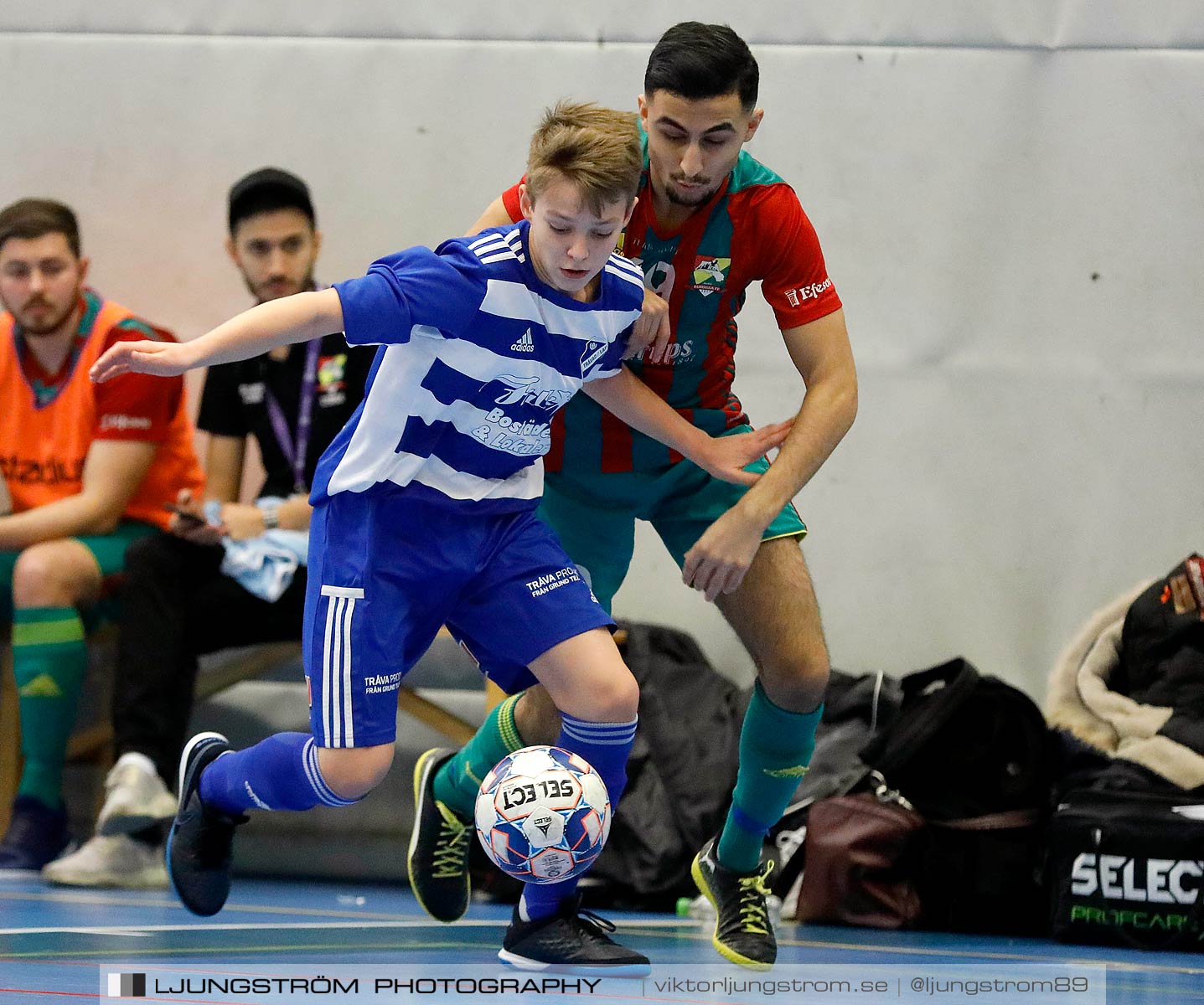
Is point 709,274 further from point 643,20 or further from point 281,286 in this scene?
point 643,20

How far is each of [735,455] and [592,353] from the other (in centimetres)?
42

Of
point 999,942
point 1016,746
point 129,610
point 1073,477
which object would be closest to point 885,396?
point 1073,477

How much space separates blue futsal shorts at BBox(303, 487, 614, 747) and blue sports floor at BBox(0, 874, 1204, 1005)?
0.53 metres

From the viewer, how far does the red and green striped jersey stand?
3.39 meters

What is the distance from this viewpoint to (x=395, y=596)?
3.11 metres

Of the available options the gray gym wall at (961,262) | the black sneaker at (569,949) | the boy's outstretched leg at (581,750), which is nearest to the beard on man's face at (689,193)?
the boy's outstretched leg at (581,750)

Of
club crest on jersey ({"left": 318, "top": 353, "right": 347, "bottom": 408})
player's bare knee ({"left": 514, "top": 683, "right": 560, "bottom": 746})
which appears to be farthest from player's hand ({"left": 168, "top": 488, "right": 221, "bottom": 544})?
player's bare knee ({"left": 514, "top": 683, "right": 560, "bottom": 746})

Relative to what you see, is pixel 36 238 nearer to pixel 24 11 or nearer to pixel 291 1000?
pixel 24 11

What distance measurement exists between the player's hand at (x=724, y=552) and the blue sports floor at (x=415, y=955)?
0.83 meters

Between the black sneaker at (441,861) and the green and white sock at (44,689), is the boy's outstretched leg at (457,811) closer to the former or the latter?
the black sneaker at (441,861)

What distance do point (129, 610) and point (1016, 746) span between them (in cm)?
279

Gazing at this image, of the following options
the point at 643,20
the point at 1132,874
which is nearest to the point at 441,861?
the point at 1132,874

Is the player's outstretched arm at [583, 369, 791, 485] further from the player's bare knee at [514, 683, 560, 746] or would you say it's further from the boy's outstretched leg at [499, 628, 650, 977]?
the player's bare knee at [514, 683, 560, 746]

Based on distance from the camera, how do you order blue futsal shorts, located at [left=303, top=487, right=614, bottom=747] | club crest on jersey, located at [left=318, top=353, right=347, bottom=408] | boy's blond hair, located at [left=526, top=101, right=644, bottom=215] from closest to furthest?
boy's blond hair, located at [left=526, top=101, right=644, bottom=215] < blue futsal shorts, located at [left=303, top=487, right=614, bottom=747] < club crest on jersey, located at [left=318, top=353, right=347, bottom=408]
